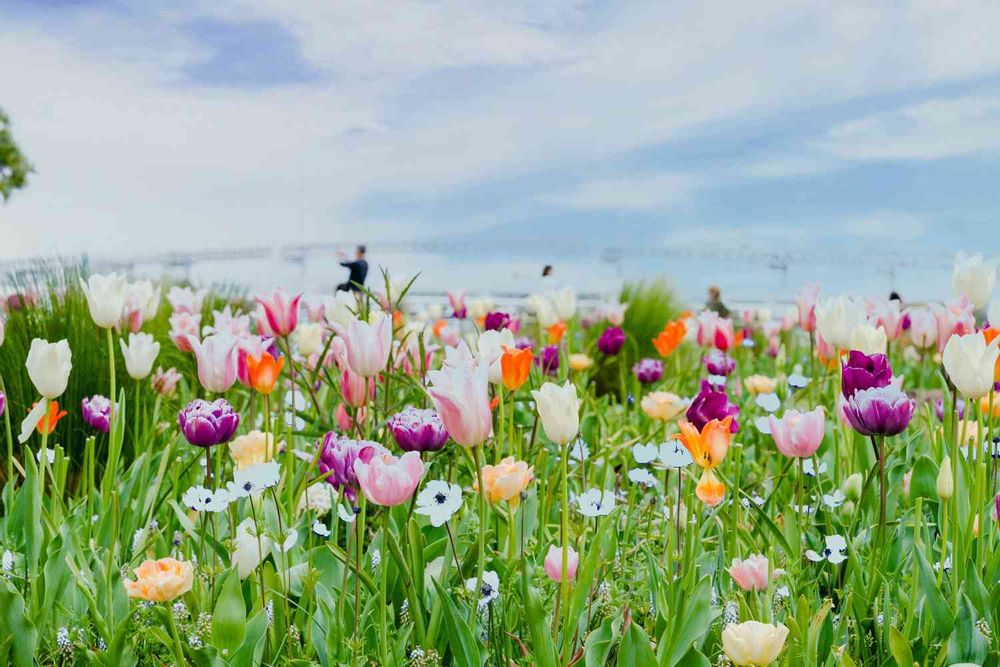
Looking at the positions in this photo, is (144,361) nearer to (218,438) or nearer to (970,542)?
(218,438)

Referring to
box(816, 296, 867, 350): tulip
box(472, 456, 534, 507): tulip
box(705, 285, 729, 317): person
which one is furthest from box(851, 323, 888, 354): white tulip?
box(705, 285, 729, 317): person

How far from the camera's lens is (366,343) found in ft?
7.57

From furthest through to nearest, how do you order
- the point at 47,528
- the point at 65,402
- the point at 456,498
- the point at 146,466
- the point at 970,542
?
the point at 65,402
the point at 146,466
the point at 47,528
the point at 970,542
the point at 456,498

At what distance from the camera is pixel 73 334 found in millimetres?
4371

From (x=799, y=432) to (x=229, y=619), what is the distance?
1.31 m

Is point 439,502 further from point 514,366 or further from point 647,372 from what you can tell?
point 647,372

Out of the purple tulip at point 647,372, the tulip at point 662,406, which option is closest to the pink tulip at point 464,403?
the tulip at point 662,406

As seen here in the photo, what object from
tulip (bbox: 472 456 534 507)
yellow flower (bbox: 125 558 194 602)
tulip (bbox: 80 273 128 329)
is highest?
tulip (bbox: 80 273 128 329)

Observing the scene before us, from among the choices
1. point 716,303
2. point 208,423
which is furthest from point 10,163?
point 208,423

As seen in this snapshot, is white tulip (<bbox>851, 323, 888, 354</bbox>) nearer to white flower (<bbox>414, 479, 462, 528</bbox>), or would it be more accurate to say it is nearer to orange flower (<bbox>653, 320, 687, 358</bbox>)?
white flower (<bbox>414, 479, 462, 528</bbox>)

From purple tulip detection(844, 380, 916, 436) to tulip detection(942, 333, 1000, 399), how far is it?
0.17m

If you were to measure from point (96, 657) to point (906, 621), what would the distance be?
1.73m

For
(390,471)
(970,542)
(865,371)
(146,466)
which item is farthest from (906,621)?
(146,466)

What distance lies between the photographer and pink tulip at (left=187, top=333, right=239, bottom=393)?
2439mm
